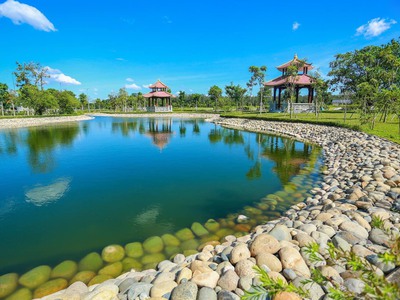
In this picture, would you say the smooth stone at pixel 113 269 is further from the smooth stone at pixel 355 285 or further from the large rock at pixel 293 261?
the smooth stone at pixel 355 285

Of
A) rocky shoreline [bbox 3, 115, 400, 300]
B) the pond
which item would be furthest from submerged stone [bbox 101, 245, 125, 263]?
rocky shoreline [bbox 3, 115, 400, 300]

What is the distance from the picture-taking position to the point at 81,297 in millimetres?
3164

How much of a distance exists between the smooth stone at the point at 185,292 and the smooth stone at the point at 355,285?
1836 millimetres

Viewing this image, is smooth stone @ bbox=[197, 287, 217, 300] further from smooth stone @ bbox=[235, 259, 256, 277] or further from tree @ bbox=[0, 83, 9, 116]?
tree @ bbox=[0, 83, 9, 116]

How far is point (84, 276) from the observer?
4129 millimetres

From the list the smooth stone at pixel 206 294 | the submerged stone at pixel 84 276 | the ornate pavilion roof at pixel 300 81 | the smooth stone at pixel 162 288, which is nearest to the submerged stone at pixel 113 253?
the submerged stone at pixel 84 276

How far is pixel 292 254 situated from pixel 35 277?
4.41 metres

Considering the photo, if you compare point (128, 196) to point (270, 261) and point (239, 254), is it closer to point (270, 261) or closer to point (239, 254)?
point (239, 254)

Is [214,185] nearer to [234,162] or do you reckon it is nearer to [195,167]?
[195,167]

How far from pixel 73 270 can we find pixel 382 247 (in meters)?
5.30

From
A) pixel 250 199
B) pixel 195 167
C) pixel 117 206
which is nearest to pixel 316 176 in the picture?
pixel 250 199

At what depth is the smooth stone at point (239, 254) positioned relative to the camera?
3557 millimetres

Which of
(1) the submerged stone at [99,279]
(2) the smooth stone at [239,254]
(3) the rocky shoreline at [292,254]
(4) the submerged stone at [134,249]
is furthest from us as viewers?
(4) the submerged stone at [134,249]

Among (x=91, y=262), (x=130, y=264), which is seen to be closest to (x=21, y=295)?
(x=91, y=262)
